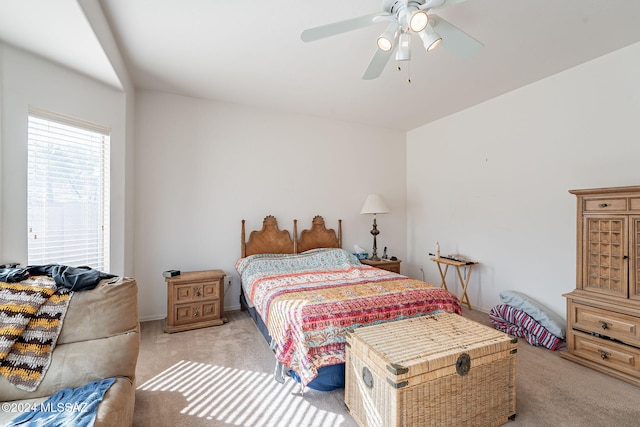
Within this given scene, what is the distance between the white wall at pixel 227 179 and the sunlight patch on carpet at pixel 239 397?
57.9 inches

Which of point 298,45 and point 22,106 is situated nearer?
point 22,106

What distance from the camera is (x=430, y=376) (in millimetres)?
1535

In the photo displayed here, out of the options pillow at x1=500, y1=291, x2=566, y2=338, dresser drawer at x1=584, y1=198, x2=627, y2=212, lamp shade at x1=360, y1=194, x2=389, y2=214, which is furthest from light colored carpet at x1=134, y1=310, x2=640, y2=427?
lamp shade at x1=360, y1=194, x2=389, y2=214

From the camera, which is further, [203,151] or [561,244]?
[203,151]

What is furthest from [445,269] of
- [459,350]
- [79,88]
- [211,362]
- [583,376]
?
[79,88]

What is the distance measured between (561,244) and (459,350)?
2.17 meters

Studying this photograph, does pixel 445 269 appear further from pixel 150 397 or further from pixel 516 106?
pixel 150 397

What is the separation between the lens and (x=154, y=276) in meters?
3.38

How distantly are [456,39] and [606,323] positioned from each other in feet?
8.13

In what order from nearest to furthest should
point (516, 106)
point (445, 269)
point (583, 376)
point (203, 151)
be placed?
point (583, 376) < point (516, 106) < point (203, 151) < point (445, 269)

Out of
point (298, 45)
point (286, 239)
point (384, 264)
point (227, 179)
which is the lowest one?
point (384, 264)

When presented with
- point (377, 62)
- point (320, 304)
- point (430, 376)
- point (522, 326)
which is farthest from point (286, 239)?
point (522, 326)

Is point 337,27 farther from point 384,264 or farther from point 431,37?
point 384,264

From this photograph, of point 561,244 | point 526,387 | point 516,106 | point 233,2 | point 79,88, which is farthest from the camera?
point 516,106
